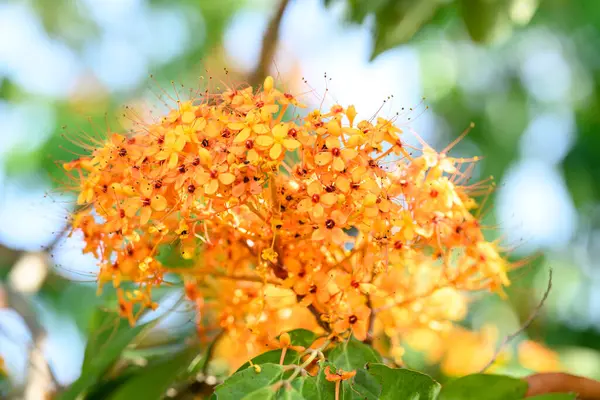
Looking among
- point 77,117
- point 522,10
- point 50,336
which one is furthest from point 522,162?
point 50,336

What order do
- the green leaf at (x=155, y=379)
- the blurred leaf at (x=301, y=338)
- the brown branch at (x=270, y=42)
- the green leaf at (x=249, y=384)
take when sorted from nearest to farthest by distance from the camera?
the green leaf at (x=249, y=384), the blurred leaf at (x=301, y=338), the green leaf at (x=155, y=379), the brown branch at (x=270, y=42)

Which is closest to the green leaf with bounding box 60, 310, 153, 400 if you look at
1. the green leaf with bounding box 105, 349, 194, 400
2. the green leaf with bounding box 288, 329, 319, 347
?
the green leaf with bounding box 105, 349, 194, 400

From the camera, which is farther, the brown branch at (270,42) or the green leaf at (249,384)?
the brown branch at (270,42)

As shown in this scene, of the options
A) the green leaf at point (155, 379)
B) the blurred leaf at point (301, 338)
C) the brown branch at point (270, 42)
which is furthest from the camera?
the brown branch at point (270, 42)

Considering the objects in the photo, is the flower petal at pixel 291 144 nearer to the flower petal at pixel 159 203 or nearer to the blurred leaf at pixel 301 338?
the flower petal at pixel 159 203

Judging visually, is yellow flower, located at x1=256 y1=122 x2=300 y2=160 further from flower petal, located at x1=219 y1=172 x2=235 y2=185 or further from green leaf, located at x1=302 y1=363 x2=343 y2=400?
green leaf, located at x1=302 y1=363 x2=343 y2=400

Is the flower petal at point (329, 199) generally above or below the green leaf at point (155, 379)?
above

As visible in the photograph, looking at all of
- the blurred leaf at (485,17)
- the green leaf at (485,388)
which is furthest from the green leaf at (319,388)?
Result: the blurred leaf at (485,17)

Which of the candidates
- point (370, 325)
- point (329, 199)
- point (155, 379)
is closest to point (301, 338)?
point (370, 325)
